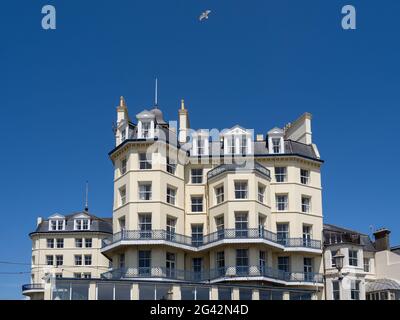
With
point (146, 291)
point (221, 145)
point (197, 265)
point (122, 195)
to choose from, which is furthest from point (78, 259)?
point (146, 291)

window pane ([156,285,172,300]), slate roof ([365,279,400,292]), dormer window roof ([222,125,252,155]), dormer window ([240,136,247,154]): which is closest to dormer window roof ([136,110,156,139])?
dormer window roof ([222,125,252,155])

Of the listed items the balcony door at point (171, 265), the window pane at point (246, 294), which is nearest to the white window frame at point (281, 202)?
the balcony door at point (171, 265)

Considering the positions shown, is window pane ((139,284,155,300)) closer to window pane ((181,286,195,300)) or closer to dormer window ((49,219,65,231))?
window pane ((181,286,195,300))

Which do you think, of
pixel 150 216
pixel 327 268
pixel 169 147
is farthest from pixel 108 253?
pixel 327 268

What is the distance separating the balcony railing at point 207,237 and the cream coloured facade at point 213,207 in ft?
0.28

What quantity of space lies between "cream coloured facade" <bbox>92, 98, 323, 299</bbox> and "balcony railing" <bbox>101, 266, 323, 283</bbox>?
0.09 meters

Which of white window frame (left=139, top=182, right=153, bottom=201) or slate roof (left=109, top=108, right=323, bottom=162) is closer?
white window frame (left=139, top=182, right=153, bottom=201)

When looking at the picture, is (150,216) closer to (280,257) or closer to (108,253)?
(108,253)

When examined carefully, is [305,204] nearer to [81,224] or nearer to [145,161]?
[145,161]

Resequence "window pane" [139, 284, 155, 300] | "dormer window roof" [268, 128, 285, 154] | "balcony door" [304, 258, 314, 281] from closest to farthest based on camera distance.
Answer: "window pane" [139, 284, 155, 300], "balcony door" [304, 258, 314, 281], "dormer window roof" [268, 128, 285, 154]

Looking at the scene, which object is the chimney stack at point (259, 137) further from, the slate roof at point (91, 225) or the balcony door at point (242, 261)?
the slate roof at point (91, 225)

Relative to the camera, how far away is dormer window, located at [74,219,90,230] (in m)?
78.5

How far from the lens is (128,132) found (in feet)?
172

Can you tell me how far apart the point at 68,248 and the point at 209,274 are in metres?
32.9
